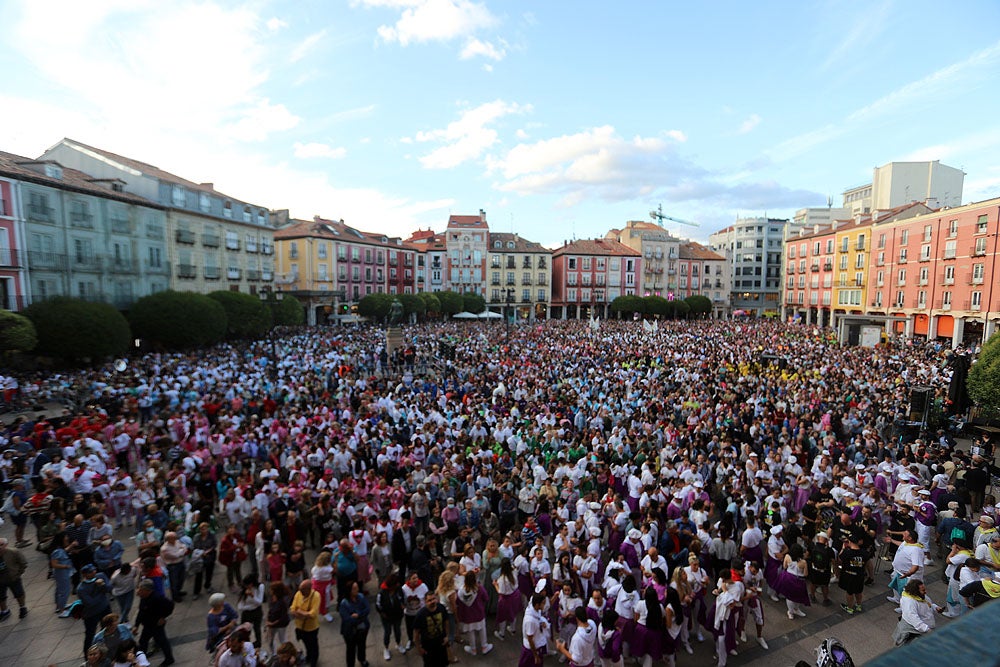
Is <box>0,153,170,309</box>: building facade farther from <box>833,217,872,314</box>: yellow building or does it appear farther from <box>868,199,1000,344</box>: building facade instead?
<box>833,217,872,314</box>: yellow building

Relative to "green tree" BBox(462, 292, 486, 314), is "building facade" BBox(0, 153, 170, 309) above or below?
above

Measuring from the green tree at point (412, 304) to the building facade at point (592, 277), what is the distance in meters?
25.1

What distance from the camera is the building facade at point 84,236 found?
2495 cm

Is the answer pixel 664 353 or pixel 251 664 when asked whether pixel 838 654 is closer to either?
pixel 251 664

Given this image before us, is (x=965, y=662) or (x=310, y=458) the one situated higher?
(x=965, y=662)

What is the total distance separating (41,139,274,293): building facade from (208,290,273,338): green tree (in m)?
1.70

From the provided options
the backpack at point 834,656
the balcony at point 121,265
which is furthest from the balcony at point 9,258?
the backpack at point 834,656

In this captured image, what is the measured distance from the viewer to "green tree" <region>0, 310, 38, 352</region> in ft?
61.4

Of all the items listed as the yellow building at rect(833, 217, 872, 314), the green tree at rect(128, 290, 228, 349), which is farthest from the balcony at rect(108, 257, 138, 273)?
the yellow building at rect(833, 217, 872, 314)

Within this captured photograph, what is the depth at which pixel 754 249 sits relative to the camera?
85.6 m

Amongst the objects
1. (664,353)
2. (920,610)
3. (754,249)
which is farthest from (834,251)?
(920,610)

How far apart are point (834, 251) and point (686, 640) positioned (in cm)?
5859

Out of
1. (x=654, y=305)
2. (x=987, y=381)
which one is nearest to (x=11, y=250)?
(x=987, y=381)

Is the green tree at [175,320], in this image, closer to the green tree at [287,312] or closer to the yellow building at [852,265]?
the green tree at [287,312]
